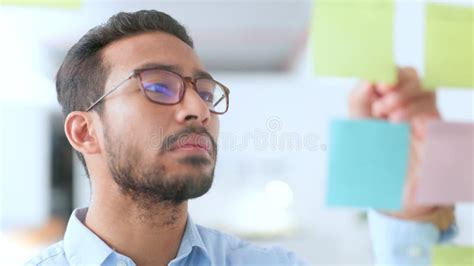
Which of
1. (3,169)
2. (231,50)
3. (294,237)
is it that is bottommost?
(294,237)

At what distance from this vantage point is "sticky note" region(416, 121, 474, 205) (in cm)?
59

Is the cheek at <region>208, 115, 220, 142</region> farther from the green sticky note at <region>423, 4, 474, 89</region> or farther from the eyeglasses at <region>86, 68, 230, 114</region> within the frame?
the green sticky note at <region>423, 4, 474, 89</region>

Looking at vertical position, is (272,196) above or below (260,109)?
below

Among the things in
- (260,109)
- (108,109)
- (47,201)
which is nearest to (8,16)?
(108,109)

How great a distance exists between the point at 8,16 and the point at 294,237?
45 centimetres

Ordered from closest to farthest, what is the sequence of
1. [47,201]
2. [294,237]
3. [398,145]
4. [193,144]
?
[193,144], [398,145], [294,237], [47,201]

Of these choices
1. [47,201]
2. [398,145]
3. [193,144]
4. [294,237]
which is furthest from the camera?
[47,201]

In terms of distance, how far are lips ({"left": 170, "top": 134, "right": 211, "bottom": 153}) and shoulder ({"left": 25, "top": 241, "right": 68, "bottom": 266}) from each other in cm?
15

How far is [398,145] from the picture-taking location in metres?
0.58

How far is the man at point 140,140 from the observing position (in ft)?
1.57

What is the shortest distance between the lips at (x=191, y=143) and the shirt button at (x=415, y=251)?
0.85ft

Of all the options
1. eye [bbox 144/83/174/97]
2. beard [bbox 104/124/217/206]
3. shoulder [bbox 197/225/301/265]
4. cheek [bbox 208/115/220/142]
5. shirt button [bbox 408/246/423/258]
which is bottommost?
shirt button [bbox 408/246/423/258]

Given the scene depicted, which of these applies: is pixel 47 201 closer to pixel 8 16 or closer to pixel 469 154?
pixel 8 16

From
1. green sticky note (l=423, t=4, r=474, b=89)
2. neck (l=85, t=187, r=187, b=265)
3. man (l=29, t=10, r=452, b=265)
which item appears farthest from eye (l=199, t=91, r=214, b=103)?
green sticky note (l=423, t=4, r=474, b=89)
